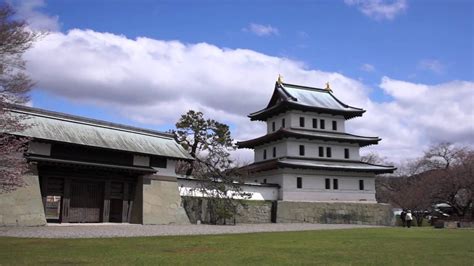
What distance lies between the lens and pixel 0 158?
15898 mm

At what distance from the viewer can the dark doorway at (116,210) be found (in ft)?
88.7

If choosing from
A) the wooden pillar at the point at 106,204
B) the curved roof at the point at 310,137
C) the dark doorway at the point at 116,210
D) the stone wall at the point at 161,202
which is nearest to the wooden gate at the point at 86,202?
the wooden pillar at the point at 106,204

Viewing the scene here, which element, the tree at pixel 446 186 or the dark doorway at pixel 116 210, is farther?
the tree at pixel 446 186

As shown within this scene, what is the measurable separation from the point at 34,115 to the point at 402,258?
2155 cm

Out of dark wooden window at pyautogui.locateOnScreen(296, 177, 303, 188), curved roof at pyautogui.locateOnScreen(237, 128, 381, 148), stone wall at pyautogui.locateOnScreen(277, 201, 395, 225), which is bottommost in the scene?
stone wall at pyautogui.locateOnScreen(277, 201, 395, 225)

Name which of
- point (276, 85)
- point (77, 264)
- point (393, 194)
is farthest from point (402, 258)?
point (393, 194)

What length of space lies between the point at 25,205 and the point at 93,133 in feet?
20.2

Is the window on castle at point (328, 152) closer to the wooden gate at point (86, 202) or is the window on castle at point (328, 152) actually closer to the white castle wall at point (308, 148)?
the white castle wall at point (308, 148)

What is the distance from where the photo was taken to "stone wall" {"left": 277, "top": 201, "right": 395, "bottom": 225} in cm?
3716

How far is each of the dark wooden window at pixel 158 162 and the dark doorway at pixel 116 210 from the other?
314 centimetres

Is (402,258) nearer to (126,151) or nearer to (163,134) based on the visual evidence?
(126,151)

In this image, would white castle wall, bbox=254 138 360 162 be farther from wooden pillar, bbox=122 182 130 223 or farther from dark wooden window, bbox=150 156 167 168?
wooden pillar, bbox=122 182 130 223


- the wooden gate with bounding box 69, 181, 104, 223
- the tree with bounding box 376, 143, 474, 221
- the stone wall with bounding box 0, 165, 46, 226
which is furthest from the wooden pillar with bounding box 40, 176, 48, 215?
the tree with bounding box 376, 143, 474, 221

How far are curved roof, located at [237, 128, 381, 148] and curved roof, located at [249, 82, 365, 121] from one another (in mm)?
2225
